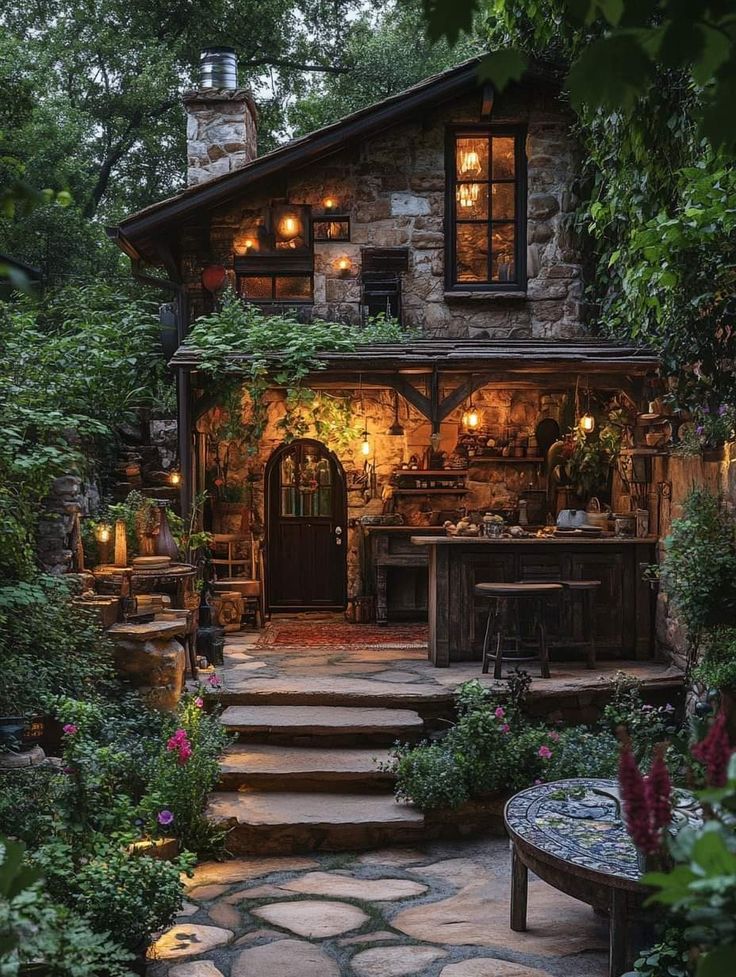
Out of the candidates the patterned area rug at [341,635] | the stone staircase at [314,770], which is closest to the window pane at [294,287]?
the patterned area rug at [341,635]

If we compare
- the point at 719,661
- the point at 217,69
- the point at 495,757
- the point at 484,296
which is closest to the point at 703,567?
the point at 719,661

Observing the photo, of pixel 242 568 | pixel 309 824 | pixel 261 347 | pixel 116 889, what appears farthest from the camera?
pixel 242 568

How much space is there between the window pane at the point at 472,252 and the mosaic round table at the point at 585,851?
22.5 feet

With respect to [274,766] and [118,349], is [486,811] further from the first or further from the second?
[118,349]

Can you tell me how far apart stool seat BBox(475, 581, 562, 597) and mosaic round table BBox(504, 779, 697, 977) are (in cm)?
300

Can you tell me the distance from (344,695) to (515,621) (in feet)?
5.82

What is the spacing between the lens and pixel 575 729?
289 inches

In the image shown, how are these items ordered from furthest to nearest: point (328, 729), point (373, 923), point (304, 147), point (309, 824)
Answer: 1. point (304, 147)
2. point (328, 729)
3. point (309, 824)
4. point (373, 923)

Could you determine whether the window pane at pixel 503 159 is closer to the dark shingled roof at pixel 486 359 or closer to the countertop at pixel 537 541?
the dark shingled roof at pixel 486 359

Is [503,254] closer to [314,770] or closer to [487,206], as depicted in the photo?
[487,206]

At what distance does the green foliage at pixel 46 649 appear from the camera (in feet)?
21.0

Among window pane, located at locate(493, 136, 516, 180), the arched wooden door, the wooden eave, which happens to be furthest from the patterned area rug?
window pane, located at locate(493, 136, 516, 180)

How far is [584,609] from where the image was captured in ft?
29.8

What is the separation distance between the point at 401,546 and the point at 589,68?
10.5m
